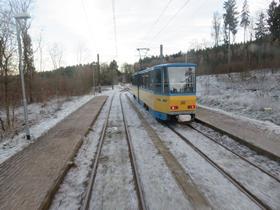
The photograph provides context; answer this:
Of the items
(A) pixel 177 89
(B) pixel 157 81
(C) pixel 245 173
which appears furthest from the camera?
(B) pixel 157 81

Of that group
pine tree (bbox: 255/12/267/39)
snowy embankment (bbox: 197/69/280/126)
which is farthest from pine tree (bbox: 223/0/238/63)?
snowy embankment (bbox: 197/69/280/126)

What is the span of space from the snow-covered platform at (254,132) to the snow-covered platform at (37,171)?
5651mm

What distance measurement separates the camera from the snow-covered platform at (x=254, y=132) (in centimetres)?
759

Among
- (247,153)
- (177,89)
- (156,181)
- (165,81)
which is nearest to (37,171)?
(156,181)

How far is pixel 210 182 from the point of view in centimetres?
557

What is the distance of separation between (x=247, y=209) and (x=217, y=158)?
278 centimetres

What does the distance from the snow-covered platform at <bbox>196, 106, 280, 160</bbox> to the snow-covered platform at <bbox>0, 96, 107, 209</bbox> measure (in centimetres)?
565

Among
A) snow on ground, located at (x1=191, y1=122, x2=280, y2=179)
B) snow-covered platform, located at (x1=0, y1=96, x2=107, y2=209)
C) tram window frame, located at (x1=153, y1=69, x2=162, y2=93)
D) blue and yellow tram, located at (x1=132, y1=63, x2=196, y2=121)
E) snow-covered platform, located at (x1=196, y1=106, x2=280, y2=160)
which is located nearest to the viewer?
snow-covered platform, located at (x1=0, y1=96, x2=107, y2=209)

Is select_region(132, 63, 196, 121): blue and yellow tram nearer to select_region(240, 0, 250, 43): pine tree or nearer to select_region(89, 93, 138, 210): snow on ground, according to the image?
select_region(89, 93, 138, 210): snow on ground

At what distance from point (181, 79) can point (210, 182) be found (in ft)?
24.1

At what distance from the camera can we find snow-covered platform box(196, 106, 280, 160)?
7594mm

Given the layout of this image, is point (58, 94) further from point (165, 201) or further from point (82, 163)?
point (165, 201)

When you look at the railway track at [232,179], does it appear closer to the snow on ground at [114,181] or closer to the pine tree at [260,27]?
the snow on ground at [114,181]

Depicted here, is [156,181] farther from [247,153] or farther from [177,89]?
[177,89]
